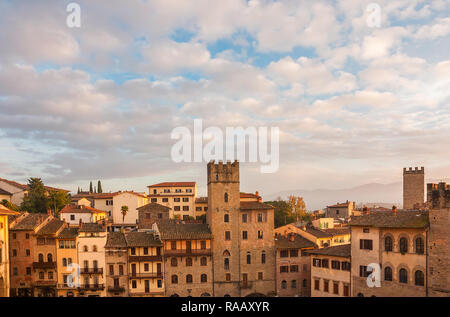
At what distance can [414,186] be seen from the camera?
101 m

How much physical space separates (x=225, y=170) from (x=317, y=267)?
2010 cm

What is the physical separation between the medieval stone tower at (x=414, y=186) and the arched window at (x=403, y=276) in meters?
63.0

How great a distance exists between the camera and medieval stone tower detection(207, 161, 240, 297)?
57.5 metres

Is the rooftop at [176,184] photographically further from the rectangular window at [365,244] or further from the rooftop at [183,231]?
the rectangular window at [365,244]

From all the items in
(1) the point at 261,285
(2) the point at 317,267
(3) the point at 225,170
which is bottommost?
(1) the point at 261,285

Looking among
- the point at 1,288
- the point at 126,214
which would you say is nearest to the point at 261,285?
the point at 1,288

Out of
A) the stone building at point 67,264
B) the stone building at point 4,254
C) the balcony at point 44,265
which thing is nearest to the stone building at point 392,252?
the stone building at point 67,264

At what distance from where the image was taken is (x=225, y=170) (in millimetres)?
60688

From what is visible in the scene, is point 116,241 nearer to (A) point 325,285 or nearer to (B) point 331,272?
(A) point 325,285

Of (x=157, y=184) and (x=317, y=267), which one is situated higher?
(x=157, y=184)
